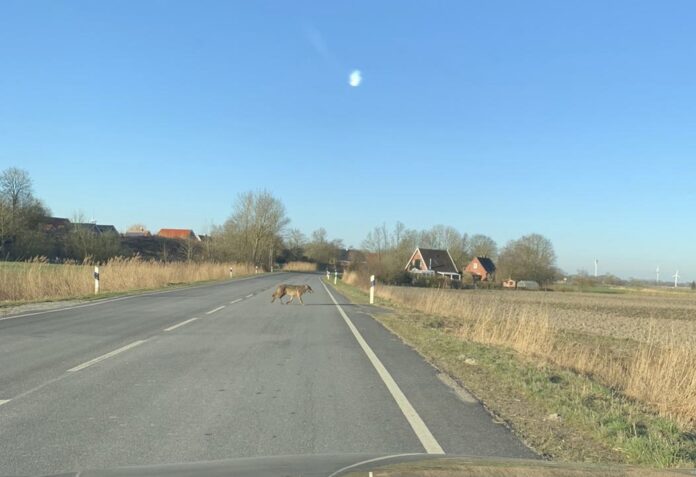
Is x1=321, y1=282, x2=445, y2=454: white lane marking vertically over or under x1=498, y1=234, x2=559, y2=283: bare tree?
under

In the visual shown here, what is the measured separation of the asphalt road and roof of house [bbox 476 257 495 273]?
98341 millimetres

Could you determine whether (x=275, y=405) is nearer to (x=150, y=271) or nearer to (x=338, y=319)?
(x=338, y=319)

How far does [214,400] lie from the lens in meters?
6.79

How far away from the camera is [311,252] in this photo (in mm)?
138125

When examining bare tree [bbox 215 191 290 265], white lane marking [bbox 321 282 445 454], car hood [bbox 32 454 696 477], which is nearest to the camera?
car hood [bbox 32 454 696 477]

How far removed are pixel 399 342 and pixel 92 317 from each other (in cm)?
866

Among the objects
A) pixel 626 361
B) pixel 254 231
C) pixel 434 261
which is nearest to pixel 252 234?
pixel 254 231

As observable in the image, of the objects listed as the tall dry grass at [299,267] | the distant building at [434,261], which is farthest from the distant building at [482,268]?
the tall dry grass at [299,267]

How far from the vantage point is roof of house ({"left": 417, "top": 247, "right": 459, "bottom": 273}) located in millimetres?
104000

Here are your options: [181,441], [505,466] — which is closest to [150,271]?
[181,441]

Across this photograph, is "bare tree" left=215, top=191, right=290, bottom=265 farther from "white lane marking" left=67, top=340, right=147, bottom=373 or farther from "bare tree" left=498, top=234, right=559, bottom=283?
"white lane marking" left=67, top=340, right=147, bottom=373

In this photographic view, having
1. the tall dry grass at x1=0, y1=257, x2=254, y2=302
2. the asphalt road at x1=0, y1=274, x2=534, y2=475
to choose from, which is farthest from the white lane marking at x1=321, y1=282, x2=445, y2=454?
the tall dry grass at x1=0, y1=257, x2=254, y2=302

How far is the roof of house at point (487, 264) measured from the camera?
10831cm

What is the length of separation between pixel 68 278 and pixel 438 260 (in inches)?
3383
